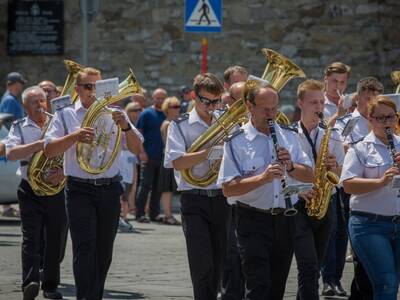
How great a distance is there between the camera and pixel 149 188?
68.4 ft

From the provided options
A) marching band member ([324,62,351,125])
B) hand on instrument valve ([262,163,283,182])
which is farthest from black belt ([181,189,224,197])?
marching band member ([324,62,351,125])

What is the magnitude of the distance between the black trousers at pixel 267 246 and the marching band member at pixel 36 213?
3.32 meters

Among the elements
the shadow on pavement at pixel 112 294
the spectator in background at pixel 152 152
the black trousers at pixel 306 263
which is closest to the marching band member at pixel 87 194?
the shadow on pavement at pixel 112 294

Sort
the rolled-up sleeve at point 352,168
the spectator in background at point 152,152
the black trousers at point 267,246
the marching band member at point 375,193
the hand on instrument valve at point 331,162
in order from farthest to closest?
the spectator in background at point 152,152 → the hand on instrument valve at point 331,162 → the rolled-up sleeve at point 352,168 → the marching band member at point 375,193 → the black trousers at point 267,246

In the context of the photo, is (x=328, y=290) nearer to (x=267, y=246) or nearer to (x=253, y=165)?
(x=267, y=246)

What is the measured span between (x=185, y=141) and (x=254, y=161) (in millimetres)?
1635

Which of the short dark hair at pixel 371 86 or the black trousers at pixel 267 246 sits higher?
the short dark hair at pixel 371 86

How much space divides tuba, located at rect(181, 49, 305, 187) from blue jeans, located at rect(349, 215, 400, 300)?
46.0 inches

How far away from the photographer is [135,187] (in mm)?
21391

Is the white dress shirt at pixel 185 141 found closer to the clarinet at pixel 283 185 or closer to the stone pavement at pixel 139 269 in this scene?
the clarinet at pixel 283 185

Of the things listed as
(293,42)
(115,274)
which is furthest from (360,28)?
(115,274)

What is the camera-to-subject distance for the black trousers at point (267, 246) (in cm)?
900

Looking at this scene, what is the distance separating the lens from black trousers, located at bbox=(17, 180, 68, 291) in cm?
1220

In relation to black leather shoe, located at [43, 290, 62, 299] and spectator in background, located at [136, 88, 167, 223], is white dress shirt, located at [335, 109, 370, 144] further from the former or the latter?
spectator in background, located at [136, 88, 167, 223]
